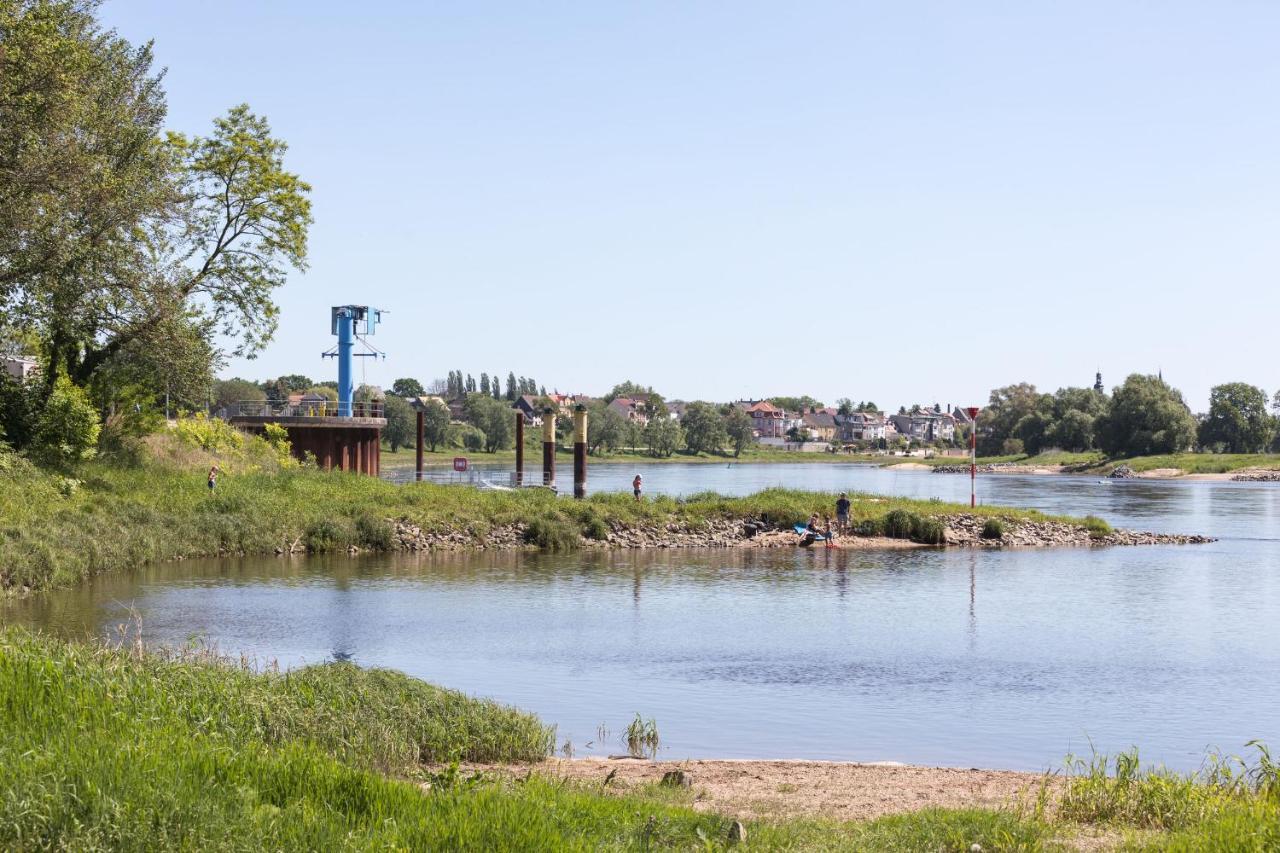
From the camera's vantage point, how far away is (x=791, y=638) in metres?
25.2

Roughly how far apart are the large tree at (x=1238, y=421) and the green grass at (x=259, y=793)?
171 meters

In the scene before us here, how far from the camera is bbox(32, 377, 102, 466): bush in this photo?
37.5 m

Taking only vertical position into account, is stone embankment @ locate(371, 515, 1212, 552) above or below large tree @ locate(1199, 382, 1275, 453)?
below

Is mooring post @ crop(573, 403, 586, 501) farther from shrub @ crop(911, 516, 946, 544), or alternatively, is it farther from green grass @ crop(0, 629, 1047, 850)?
green grass @ crop(0, 629, 1047, 850)

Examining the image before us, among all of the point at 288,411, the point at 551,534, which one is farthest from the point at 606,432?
the point at 551,534

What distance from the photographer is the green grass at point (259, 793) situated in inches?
313

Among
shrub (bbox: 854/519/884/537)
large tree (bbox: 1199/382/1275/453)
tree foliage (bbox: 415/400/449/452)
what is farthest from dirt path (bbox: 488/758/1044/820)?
large tree (bbox: 1199/382/1275/453)

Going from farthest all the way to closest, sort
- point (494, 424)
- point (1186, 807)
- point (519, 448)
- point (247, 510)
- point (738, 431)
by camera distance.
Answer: point (738, 431), point (494, 424), point (519, 448), point (247, 510), point (1186, 807)

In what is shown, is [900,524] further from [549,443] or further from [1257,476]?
[1257,476]

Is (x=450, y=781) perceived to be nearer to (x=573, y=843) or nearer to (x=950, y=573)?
(x=573, y=843)

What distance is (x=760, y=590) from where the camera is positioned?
109ft

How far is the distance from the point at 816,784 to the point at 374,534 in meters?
29.1

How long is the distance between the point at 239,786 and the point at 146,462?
1403 inches

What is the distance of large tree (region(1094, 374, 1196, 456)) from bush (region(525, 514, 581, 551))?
122367mm
